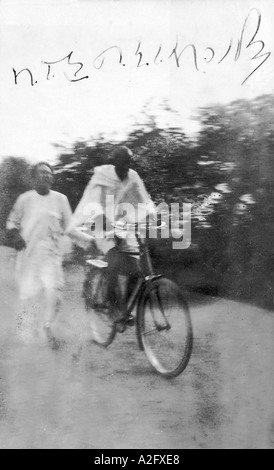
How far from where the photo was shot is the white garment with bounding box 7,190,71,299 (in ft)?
14.2

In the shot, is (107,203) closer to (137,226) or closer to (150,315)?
(137,226)

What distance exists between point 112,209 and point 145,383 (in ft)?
3.56

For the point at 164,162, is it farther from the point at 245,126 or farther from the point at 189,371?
the point at 189,371

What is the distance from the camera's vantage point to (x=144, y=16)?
4.24 metres

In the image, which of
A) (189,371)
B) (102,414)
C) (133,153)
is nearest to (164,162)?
(133,153)

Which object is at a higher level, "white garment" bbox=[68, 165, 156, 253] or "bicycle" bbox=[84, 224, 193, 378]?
"white garment" bbox=[68, 165, 156, 253]

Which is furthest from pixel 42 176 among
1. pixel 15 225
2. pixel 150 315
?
pixel 150 315

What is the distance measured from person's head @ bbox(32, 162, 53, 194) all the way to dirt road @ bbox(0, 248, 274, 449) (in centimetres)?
44

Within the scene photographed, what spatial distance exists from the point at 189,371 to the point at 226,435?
1.51 feet

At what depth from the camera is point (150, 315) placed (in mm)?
4383
